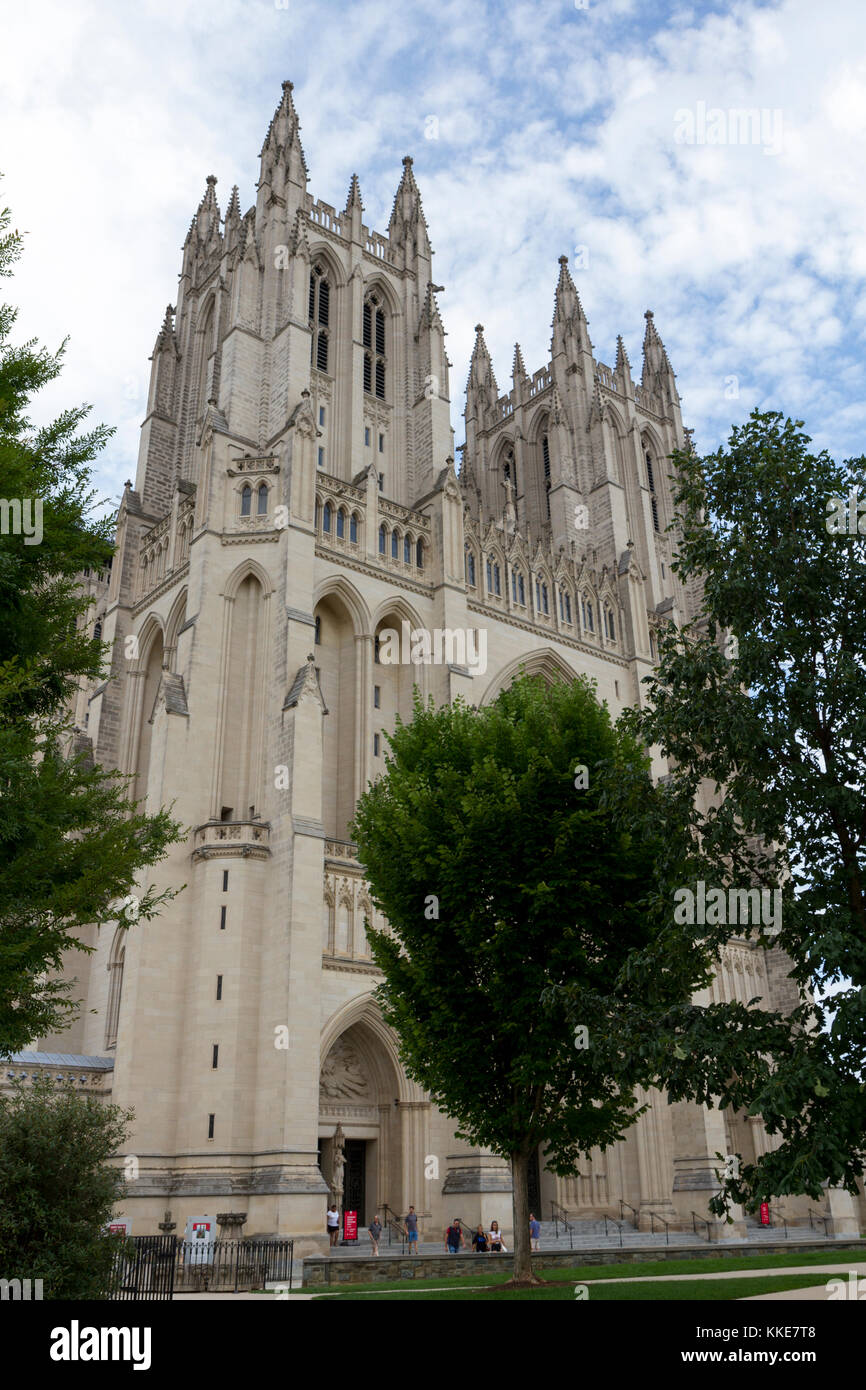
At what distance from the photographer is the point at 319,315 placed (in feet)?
140

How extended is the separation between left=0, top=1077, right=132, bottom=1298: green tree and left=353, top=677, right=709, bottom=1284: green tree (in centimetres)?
716

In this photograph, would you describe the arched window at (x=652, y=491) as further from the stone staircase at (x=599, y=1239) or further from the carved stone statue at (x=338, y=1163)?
the carved stone statue at (x=338, y=1163)

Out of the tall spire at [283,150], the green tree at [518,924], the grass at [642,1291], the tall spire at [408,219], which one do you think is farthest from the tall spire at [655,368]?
the grass at [642,1291]

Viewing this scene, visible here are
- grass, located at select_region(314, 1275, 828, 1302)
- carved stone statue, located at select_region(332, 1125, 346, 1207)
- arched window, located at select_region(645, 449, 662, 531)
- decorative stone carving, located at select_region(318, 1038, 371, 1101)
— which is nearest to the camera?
grass, located at select_region(314, 1275, 828, 1302)

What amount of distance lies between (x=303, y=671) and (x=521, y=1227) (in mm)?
16740

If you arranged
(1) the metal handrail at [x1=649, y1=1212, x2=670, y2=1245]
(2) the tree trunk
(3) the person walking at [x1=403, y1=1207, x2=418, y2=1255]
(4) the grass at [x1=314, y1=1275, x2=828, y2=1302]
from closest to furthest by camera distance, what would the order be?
(4) the grass at [x1=314, y1=1275, x2=828, y2=1302] → (2) the tree trunk → (3) the person walking at [x1=403, y1=1207, x2=418, y2=1255] → (1) the metal handrail at [x1=649, y1=1212, x2=670, y2=1245]

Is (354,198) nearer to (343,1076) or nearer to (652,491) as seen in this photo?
(652,491)

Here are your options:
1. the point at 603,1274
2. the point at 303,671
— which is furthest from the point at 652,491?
the point at 603,1274

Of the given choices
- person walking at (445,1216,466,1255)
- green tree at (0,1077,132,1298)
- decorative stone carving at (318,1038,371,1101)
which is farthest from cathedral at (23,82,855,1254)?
green tree at (0,1077,132,1298)

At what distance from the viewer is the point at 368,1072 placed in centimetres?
3134

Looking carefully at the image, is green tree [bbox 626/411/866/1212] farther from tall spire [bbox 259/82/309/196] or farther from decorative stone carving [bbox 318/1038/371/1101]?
tall spire [bbox 259/82/309/196]

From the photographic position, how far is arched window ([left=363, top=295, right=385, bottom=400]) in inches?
1708

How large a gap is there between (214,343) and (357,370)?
6.53m
